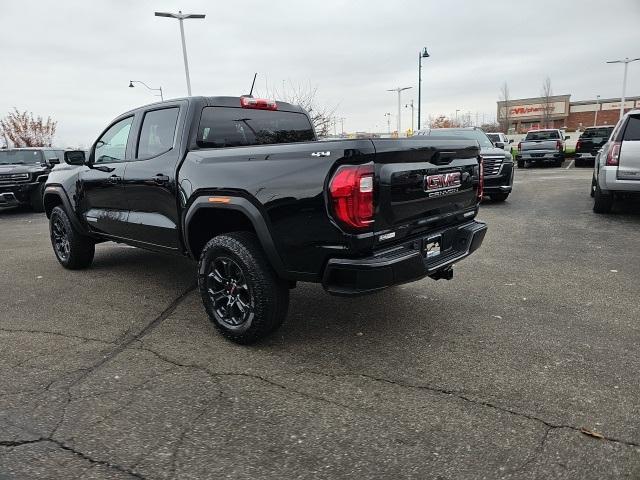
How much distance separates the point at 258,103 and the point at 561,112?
70871 mm

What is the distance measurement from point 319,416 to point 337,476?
1.65ft

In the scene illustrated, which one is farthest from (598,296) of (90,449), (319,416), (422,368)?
(90,449)

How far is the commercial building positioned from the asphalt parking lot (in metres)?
67.2


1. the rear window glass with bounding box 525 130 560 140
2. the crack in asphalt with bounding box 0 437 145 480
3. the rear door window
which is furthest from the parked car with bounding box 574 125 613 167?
the crack in asphalt with bounding box 0 437 145 480

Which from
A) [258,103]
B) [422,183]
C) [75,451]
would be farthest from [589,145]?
[75,451]

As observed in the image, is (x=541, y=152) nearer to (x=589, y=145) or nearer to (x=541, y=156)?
(x=541, y=156)

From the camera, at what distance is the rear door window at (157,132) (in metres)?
4.30

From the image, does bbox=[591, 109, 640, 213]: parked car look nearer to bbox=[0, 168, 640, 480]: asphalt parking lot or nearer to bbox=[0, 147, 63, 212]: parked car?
bbox=[0, 168, 640, 480]: asphalt parking lot

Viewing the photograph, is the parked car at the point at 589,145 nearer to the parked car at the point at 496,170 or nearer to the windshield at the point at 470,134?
the windshield at the point at 470,134

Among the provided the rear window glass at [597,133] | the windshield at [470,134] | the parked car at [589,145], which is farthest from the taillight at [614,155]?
the rear window glass at [597,133]

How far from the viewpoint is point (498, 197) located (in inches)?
440

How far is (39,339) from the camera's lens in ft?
12.8

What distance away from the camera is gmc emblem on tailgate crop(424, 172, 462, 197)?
11.2ft

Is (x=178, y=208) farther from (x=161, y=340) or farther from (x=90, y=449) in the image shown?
(x=90, y=449)
